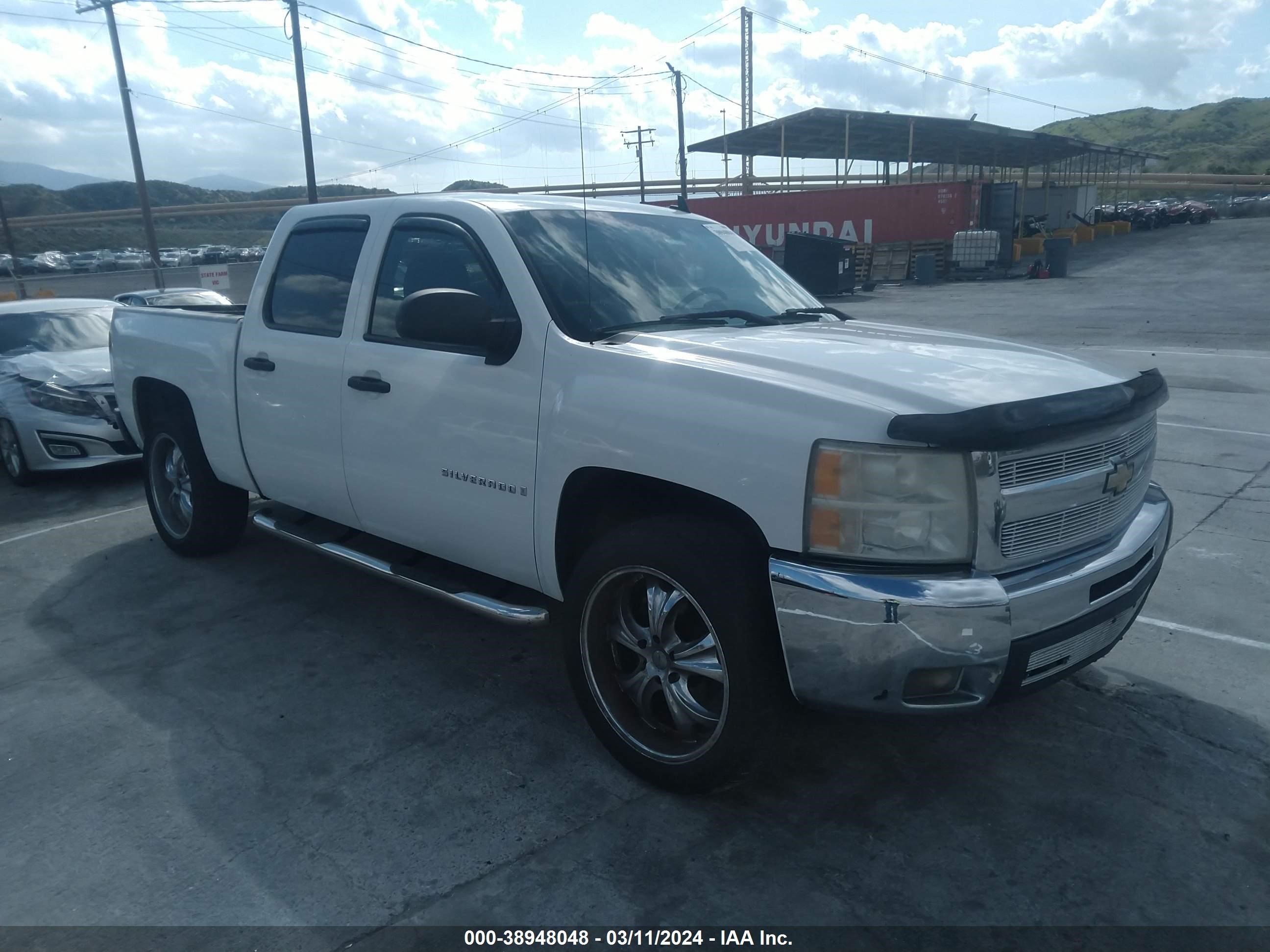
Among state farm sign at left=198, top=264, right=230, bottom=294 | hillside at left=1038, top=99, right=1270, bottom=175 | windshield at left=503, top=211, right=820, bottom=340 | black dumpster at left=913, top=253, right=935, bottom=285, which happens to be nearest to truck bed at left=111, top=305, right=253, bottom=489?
windshield at left=503, top=211, right=820, bottom=340

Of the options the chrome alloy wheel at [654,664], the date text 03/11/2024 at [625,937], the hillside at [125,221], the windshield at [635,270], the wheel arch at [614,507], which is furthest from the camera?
the hillside at [125,221]

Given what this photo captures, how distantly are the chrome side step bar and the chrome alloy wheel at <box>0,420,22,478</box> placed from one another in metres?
4.50

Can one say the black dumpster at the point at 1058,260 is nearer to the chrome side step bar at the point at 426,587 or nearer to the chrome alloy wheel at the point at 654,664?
the chrome side step bar at the point at 426,587

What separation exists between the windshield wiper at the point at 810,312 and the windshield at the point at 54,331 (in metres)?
7.07

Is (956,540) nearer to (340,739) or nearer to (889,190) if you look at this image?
(340,739)

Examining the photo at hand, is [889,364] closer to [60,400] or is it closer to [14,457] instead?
[60,400]

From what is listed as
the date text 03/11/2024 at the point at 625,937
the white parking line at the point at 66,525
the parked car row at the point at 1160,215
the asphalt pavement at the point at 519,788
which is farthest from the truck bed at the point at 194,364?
the parked car row at the point at 1160,215

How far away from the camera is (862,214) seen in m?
36.8

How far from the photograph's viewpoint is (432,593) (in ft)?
12.8

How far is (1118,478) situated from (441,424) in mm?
2418

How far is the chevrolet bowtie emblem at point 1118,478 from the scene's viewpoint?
122 inches

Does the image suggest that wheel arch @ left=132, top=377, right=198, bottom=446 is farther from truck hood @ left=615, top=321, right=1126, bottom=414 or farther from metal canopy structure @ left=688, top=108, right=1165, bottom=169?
metal canopy structure @ left=688, top=108, right=1165, bottom=169

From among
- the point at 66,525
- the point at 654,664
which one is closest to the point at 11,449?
the point at 66,525

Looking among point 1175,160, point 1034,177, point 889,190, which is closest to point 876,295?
point 889,190
